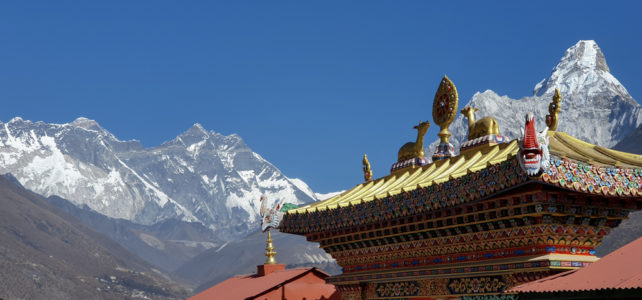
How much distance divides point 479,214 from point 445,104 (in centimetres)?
343

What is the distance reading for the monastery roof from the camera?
29.2 ft

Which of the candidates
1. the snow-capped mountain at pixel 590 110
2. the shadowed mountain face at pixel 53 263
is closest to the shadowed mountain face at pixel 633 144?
the snow-capped mountain at pixel 590 110

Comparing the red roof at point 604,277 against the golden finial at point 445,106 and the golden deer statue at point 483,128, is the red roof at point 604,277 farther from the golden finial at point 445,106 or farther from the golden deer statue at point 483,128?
the golden finial at point 445,106

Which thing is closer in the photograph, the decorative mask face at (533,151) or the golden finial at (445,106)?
the decorative mask face at (533,151)

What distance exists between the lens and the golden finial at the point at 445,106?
40.7ft

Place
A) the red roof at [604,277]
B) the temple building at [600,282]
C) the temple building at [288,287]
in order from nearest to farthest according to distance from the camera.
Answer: the temple building at [600,282]
the red roof at [604,277]
the temple building at [288,287]

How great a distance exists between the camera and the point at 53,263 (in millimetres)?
148625

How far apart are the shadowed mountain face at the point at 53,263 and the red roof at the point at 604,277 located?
118468 mm

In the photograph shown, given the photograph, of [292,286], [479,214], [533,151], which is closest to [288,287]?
[292,286]

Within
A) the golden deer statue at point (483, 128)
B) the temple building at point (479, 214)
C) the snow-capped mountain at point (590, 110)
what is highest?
the snow-capped mountain at point (590, 110)

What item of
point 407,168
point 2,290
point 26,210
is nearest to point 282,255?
point 26,210

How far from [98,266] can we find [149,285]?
12146 mm

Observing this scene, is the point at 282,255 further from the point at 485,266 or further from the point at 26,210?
the point at 485,266

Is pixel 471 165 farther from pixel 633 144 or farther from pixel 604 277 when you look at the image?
pixel 633 144
